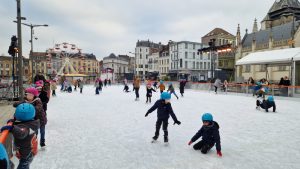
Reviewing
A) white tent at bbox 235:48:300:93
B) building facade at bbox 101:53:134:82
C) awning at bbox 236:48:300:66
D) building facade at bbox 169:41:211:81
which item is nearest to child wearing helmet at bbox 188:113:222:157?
white tent at bbox 235:48:300:93

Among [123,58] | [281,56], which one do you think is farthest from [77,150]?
[123,58]

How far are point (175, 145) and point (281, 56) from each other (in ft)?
63.0

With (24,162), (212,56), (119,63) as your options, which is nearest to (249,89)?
(24,162)

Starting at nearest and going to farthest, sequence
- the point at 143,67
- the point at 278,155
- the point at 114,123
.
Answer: the point at 278,155 → the point at 114,123 → the point at 143,67

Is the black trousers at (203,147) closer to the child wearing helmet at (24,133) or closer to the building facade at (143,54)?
the child wearing helmet at (24,133)

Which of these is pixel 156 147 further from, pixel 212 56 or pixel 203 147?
pixel 212 56

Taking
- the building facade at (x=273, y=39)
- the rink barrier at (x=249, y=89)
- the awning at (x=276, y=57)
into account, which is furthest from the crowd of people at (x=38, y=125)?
the building facade at (x=273, y=39)

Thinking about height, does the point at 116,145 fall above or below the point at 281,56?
below

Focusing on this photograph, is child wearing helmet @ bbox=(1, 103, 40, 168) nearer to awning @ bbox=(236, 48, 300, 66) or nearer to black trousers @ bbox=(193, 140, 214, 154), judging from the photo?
black trousers @ bbox=(193, 140, 214, 154)

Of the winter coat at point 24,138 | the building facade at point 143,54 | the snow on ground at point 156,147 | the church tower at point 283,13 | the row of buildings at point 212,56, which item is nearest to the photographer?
the winter coat at point 24,138

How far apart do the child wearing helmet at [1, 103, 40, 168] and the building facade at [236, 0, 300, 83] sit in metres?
34.6

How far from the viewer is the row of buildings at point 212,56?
3872 cm

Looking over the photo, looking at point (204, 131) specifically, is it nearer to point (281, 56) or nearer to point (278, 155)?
point (278, 155)

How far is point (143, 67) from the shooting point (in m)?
81.4
